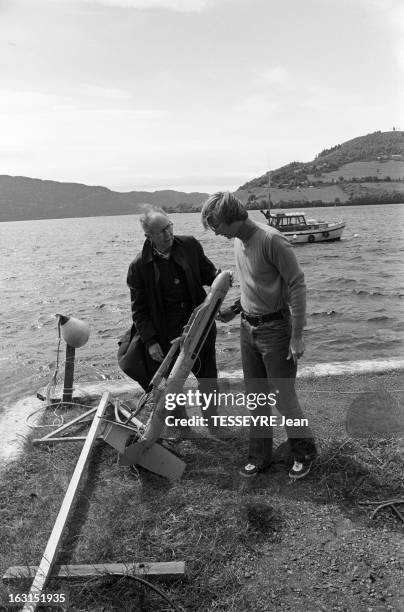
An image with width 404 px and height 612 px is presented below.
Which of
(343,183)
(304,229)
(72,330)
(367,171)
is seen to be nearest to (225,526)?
(72,330)

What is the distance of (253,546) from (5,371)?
743 cm

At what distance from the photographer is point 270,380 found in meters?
3.56

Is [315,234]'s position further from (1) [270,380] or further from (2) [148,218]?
(1) [270,380]

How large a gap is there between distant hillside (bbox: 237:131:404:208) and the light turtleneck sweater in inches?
3727

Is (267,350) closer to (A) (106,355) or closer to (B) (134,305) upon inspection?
(B) (134,305)

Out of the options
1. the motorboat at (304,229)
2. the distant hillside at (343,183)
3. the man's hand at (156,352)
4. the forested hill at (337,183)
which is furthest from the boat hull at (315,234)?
the distant hillside at (343,183)

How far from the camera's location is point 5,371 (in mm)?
9141

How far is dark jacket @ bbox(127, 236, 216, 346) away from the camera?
13.5 ft

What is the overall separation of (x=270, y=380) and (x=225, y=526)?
1060 millimetres

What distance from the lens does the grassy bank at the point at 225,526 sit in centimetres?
264

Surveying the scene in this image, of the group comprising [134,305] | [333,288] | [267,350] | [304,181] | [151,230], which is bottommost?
[333,288]

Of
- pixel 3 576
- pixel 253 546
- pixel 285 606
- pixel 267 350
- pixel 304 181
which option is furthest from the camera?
pixel 304 181

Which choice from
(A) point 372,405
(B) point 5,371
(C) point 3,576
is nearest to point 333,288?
(B) point 5,371

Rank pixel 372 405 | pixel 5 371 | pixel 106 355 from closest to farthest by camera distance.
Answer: pixel 372 405
pixel 5 371
pixel 106 355
